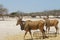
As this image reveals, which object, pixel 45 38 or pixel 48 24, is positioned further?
pixel 48 24

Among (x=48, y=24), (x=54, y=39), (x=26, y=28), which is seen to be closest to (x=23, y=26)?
(x=26, y=28)

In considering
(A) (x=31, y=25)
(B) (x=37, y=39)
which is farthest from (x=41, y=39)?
(A) (x=31, y=25)

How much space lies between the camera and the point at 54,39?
48.3 ft

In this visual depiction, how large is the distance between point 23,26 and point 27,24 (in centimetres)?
39

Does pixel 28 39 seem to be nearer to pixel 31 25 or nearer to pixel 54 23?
pixel 31 25

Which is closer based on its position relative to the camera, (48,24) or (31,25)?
(31,25)

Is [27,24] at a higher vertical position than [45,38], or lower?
higher

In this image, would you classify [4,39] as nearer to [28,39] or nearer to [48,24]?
[28,39]

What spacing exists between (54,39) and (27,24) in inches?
87.2

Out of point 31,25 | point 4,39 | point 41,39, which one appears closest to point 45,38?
Answer: point 41,39

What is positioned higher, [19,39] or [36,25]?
[36,25]

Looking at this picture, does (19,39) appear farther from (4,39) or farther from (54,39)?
(54,39)

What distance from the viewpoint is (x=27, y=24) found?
588 inches

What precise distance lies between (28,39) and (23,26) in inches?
40.2
